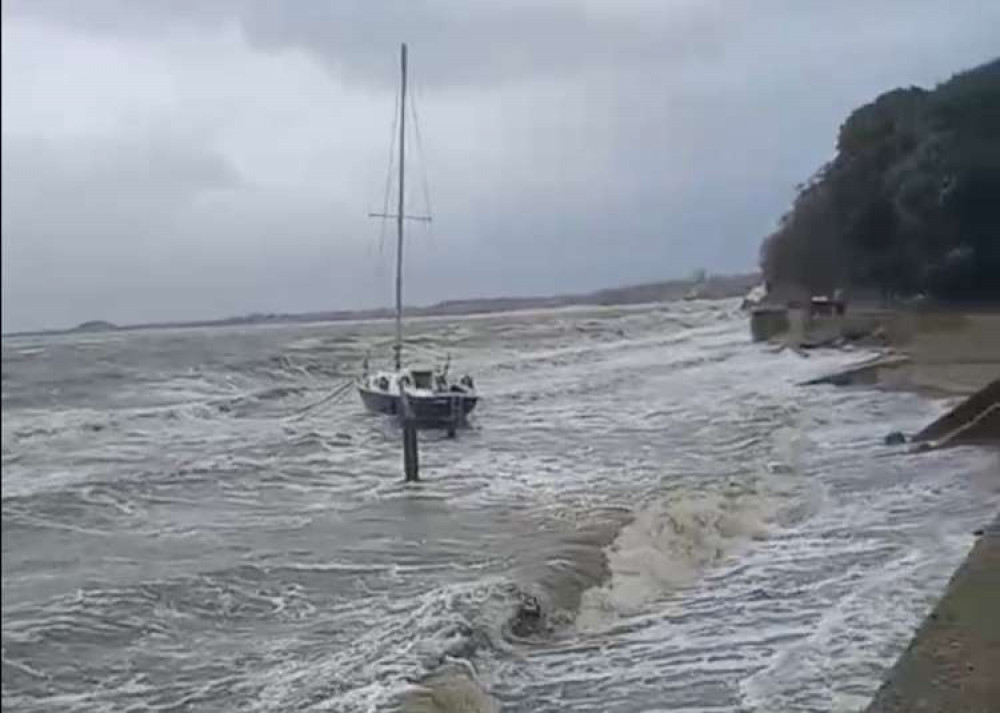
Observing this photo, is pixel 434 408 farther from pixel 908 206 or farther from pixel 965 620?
pixel 965 620

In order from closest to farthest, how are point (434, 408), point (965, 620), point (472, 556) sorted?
point (965, 620), point (472, 556), point (434, 408)

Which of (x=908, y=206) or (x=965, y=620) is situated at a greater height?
(x=908, y=206)

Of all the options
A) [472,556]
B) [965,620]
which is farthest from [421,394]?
[965,620]

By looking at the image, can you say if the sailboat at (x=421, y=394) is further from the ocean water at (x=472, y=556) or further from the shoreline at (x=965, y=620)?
the shoreline at (x=965, y=620)

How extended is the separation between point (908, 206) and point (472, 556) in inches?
189

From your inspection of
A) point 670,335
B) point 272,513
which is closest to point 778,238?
point 272,513

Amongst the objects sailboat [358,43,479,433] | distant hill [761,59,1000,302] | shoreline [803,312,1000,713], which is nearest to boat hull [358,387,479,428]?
sailboat [358,43,479,433]

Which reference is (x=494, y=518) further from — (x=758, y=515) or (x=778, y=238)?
(x=778, y=238)

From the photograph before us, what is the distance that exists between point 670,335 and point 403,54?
49.8 m

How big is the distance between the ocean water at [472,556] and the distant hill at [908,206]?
5.94ft

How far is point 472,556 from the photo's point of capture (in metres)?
11.1

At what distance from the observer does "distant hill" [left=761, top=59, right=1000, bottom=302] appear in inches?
312

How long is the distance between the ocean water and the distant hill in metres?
1.81

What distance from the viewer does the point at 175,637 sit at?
8.74 metres
